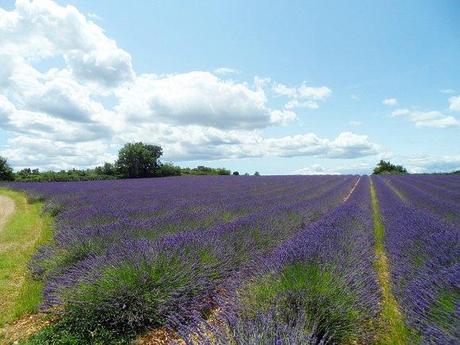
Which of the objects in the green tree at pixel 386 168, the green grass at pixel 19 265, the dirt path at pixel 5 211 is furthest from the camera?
the green tree at pixel 386 168

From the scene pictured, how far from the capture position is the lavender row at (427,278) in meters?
2.36

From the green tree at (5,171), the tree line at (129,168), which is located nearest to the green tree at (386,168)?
the tree line at (129,168)

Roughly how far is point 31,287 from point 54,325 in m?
1.46

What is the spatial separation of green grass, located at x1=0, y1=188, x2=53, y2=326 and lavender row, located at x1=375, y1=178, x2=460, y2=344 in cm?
354

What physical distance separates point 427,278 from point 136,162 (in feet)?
127

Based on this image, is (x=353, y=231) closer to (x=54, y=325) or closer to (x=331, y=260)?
(x=331, y=260)

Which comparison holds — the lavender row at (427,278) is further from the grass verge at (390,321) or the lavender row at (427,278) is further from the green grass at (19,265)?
the green grass at (19,265)

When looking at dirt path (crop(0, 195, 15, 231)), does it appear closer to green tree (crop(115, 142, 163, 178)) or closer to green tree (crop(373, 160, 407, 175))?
green tree (crop(115, 142, 163, 178))

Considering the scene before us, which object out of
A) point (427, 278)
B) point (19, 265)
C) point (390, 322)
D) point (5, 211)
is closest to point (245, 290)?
point (390, 322)

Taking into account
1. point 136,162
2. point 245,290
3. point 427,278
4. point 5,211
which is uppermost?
point 136,162

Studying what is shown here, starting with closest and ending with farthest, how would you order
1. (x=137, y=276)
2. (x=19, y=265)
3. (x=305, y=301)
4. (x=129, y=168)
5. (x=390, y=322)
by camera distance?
(x=305, y=301) → (x=390, y=322) → (x=137, y=276) → (x=19, y=265) → (x=129, y=168)

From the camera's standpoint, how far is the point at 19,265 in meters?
5.76

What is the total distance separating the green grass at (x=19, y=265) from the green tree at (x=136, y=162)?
29291 mm

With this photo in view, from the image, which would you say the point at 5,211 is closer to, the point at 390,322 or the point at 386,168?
the point at 390,322
